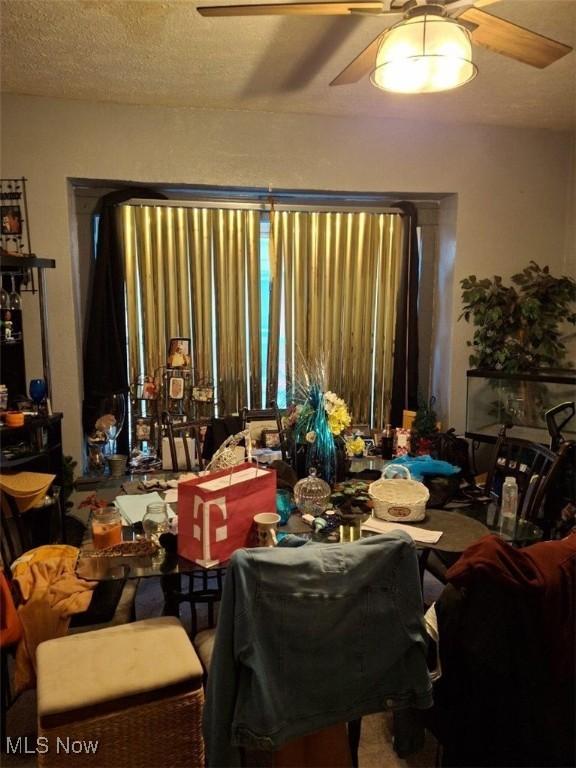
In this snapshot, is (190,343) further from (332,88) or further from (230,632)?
(230,632)

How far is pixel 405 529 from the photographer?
1.98m

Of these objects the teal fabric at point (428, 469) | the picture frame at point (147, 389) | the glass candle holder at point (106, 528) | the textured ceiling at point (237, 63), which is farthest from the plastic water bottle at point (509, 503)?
the picture frame at point (147, 389)

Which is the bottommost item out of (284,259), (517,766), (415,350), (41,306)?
(517,766)

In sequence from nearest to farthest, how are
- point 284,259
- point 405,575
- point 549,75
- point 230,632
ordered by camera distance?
point 230,632 → point 405,575 → point 549,75 → point 284,259

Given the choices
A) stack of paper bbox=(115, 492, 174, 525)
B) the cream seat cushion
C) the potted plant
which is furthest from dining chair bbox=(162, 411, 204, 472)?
the potted plant

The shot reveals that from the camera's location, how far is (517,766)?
147 cm

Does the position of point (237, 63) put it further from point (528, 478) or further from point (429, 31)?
point (528, 478)

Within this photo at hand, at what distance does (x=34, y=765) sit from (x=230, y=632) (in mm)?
1207

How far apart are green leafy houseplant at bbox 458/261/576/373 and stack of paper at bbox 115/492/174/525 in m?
2.38

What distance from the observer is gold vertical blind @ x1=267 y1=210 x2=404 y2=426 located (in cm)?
368

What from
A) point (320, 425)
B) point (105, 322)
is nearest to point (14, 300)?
point (105, 322)

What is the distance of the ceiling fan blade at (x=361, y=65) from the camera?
1.87 metres

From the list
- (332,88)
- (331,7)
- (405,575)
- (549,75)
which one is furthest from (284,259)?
(405,575)

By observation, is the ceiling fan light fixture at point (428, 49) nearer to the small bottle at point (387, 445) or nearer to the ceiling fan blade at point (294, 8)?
the ceiling fan blade at point (294, 8)
